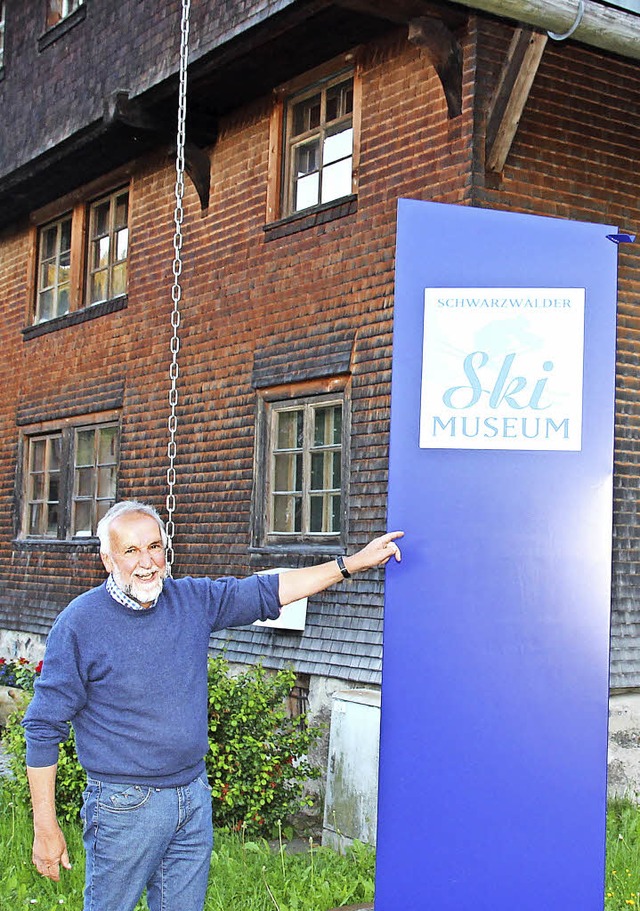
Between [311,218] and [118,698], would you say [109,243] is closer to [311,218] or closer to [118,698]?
[311,218]

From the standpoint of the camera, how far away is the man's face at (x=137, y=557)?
3.85 metres

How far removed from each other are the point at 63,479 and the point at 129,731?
10.5 m

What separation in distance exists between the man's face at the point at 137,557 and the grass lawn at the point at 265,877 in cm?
253

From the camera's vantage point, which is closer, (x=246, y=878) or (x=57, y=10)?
(x=246, y=878)

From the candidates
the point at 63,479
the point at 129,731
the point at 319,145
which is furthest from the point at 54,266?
the point at 129,731

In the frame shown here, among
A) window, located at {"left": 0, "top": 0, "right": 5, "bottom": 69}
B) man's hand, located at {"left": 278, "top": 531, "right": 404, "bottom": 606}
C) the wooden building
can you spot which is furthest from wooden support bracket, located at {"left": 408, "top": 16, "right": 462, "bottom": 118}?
window, located at {"left": 0, "top": 0, "right": 5, "bottom": 69}

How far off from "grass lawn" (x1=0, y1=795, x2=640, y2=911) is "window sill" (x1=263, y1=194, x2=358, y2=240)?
5041 mm

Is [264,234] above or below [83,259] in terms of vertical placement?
below

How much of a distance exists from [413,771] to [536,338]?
5.24 feet

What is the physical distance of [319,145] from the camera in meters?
10.3

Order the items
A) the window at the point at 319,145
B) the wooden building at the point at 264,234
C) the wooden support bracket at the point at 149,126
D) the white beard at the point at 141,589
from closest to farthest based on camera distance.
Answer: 1. the white beard at the point at 141,589
2. the wooden building at the point at 264,234
3. the window at the point at 319,145
4. the wooden support bracket at the point at 149,126

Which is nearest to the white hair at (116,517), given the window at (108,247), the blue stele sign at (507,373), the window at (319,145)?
the blue stele sign at (507,373)

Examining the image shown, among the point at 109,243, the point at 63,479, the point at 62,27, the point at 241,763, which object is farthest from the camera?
the point at 63,479

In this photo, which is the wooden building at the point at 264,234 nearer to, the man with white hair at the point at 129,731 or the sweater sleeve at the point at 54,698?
the man with white hair at the point at 129,731
